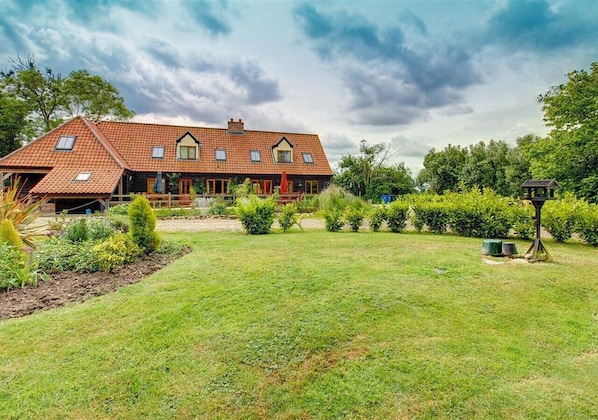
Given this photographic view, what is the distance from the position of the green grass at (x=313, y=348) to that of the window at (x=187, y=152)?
22.7 m

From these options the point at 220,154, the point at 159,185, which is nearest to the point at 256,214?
the point at 159,185

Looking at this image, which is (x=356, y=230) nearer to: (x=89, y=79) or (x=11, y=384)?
(x=11, y=384)

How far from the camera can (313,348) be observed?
3.68 m

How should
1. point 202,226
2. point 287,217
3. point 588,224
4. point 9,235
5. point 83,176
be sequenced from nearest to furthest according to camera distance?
point 9,235 → point 588,224 → point 287,217 → point 202,226 → point 83,176

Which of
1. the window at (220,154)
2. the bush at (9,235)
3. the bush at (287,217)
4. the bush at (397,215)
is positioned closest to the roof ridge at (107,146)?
the window at (220,154)

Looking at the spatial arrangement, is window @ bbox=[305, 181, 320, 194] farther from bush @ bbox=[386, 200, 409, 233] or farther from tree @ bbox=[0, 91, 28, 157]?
tree @ bbox=[0, 91, 28, 157]

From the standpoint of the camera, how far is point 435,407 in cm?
294

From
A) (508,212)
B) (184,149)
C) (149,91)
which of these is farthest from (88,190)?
(508,212)

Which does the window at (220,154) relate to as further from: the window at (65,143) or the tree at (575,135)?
the tree at (575,135)

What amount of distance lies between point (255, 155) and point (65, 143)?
13256 millimetres

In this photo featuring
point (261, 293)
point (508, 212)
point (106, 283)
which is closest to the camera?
point (261, 293)

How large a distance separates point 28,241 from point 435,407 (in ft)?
28.1

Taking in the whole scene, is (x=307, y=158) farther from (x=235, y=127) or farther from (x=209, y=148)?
(x=209, y=148)

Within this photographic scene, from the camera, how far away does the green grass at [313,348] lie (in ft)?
9.75
